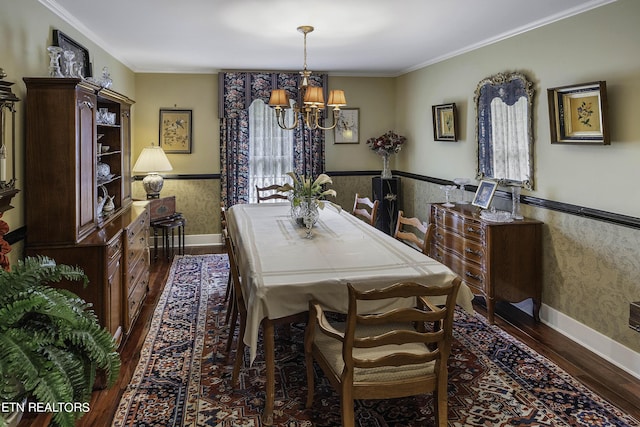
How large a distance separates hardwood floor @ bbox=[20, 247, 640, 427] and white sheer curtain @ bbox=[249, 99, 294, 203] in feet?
9.12

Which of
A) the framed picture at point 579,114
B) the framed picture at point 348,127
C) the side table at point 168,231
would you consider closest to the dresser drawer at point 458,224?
the framed picture at point 579,114

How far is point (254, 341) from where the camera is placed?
91.3 inches

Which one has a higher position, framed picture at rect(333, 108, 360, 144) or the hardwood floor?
framed picture at rect(333, 108, 360, 144)

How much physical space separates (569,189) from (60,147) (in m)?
3.59

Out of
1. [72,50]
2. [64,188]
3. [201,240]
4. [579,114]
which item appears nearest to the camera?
[64,188]

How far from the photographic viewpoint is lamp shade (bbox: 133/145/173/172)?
19.1 feet

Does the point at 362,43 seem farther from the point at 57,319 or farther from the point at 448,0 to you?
the point at 57,319

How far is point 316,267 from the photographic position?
265 cm

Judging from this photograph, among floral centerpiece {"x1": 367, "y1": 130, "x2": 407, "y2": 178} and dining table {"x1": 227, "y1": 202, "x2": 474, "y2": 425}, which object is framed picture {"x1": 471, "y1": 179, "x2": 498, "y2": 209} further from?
floral centerpiece {"x1": 367, "y1": 130, "x2": 407, "y2": 178}

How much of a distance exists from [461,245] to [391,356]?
2.47 meters

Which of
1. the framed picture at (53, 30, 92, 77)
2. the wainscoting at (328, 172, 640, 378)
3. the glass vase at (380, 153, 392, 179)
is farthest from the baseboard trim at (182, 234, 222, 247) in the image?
the wainscoting at (328, 172, 640, 378)

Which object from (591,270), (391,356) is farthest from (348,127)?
(391,356)

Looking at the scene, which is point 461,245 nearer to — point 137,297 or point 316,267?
point 316,267

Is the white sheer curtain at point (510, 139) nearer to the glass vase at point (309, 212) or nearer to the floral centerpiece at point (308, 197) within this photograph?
the floral centerpiece at point (308, 197)
